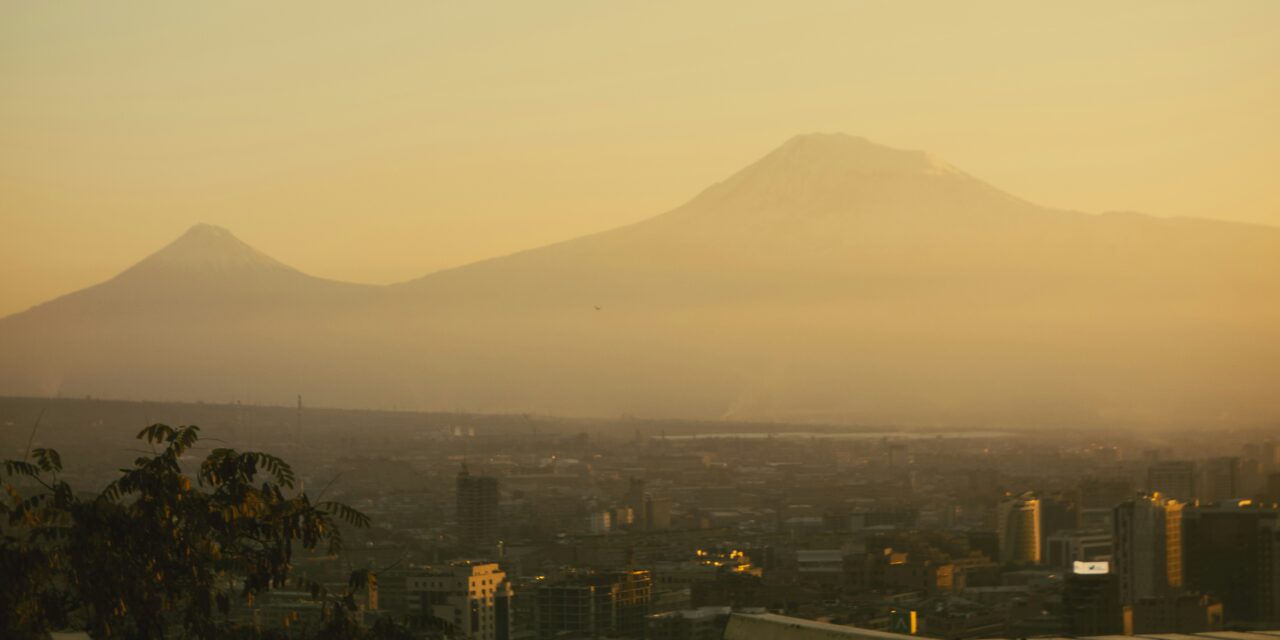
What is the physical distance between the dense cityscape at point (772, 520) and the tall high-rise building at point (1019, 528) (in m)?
0.06

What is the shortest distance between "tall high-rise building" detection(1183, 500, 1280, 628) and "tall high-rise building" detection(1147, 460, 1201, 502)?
5.80ft

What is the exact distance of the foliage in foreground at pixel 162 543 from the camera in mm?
5250

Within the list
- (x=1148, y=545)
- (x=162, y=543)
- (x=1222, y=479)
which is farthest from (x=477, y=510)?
(x=162, y=543)

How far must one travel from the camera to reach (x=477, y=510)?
24812 mm

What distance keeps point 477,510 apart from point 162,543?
1956cm

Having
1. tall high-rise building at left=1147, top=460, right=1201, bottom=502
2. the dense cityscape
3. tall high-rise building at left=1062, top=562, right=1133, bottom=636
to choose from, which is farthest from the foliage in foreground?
tall high-rise building at left=1147, top=460, right=1201, bottom=502

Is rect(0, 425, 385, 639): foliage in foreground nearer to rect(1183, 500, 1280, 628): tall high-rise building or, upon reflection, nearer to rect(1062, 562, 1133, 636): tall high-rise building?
rect(1062, 562, 1133, 636): tall high-rise building

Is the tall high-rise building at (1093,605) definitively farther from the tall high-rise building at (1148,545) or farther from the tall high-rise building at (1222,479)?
the tall high-rise building at (1222,479)

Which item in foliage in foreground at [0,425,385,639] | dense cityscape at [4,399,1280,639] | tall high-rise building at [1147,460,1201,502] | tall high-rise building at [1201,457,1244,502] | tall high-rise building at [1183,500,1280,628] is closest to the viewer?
foliage in foreground at [0,425,385,639]

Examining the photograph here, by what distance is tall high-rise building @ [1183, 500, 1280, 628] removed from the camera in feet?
66.0

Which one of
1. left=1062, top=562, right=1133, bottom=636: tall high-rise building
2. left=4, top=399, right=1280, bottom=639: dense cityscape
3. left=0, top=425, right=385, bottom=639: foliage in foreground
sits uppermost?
left=0, top=425, right=385, bottom=639: foliage in foreground

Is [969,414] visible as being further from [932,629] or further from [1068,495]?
[932,629]

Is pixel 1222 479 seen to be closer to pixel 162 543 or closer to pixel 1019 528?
pixel 1019 528

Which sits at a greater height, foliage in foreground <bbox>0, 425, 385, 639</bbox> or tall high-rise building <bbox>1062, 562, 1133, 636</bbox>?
foliage in foreground <bbox>0, 425, 385, 639</bbox>
